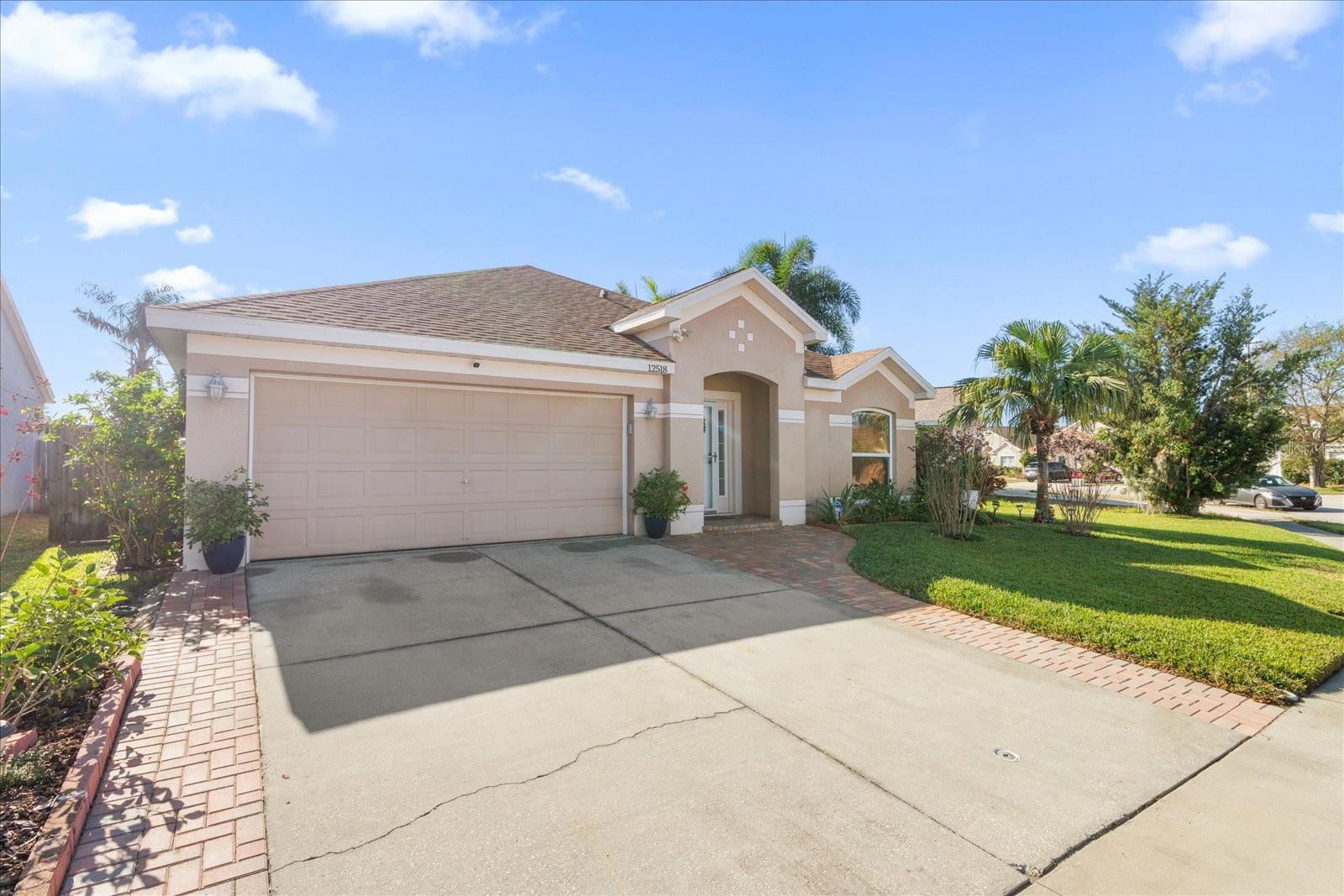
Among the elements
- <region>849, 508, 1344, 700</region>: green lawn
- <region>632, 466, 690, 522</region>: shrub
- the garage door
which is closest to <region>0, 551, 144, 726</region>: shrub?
the garage door

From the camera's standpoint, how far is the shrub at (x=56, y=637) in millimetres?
3504

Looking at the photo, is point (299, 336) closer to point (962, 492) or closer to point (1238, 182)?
point (962, 492)

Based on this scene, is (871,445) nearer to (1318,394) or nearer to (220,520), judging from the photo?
(220,520)

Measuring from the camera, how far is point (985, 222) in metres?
14.6

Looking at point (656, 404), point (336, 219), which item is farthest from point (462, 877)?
point (336, 219)

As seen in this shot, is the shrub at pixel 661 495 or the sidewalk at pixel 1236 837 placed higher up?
the shrub at pixel 661 495

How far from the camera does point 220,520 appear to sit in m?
7.18

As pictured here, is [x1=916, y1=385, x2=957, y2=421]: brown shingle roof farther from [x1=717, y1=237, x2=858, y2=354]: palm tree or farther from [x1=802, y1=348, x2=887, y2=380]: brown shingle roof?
[x1=802, y1=348, x2=887, y2=380]: brown shingle roof

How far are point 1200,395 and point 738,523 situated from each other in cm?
1840

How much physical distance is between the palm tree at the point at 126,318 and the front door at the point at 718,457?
953 inches

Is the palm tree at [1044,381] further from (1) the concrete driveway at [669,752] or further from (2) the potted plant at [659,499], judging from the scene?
(1) the concrete driveway at [669,752]

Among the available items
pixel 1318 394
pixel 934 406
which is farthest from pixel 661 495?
pixel 1318 394

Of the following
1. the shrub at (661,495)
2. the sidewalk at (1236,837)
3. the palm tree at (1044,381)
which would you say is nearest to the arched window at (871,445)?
the palm tree at (1044,381)

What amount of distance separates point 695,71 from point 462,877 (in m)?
12.1
